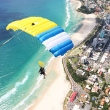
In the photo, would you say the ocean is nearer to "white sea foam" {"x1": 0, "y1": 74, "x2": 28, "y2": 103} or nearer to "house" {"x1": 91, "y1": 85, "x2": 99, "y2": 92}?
"white sea foam" {"x1": 0, "y1": 74, "x2": 28, "y2": 103}

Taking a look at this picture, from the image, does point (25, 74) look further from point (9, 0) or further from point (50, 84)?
point (9, 0)

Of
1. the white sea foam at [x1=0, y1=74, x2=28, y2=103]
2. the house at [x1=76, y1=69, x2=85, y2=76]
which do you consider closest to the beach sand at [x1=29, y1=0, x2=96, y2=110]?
the house at [x1=76, y1=69, x2=85, y2=76]

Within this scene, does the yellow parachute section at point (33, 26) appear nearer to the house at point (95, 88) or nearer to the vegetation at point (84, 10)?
the house at point (95, 88)

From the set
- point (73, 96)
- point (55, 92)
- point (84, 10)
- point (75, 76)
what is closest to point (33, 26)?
point (73, 96)

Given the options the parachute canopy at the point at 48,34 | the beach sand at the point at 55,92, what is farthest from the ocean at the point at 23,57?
the parachute canopy at the point at 48,34

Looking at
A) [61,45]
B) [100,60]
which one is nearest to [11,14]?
[100,60]

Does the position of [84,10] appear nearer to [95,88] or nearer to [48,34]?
[95,88]
